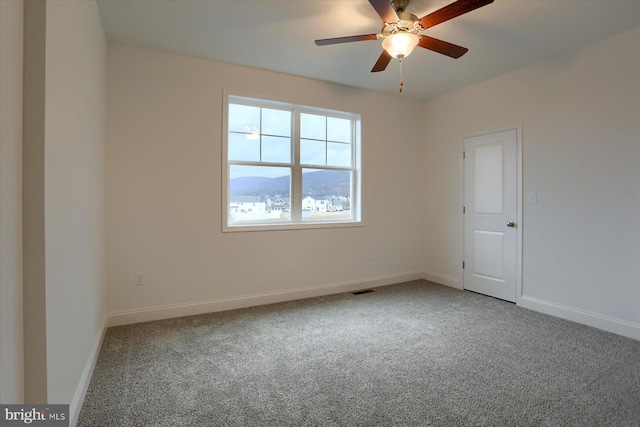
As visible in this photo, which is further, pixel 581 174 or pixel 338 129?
pixel 338 129

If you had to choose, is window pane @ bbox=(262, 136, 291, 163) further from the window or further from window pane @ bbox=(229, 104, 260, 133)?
window pane @ bbox=(229, 104, 260, 133)

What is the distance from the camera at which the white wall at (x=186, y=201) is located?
3.04 metres

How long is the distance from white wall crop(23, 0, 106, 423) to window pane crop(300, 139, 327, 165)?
2250 millimetres

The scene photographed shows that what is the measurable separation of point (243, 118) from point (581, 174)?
365 centimetres

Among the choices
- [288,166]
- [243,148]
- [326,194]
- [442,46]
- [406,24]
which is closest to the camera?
[406,24]

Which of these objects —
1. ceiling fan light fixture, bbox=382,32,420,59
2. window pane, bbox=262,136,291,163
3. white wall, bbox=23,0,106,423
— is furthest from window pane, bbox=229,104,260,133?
ceiling fan light fixture, bbox=382,32,420,59

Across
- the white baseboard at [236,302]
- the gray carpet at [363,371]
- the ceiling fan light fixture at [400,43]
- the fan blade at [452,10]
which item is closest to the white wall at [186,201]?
the white baseboard at [236,302]

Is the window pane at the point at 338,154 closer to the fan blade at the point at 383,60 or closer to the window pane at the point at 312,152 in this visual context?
the window pane at the point at 312,152

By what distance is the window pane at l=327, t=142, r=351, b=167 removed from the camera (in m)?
4.25

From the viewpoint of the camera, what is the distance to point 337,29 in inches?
109

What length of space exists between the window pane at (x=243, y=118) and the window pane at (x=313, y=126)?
1.94 feet

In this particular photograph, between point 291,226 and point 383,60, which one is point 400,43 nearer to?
point 383,60
